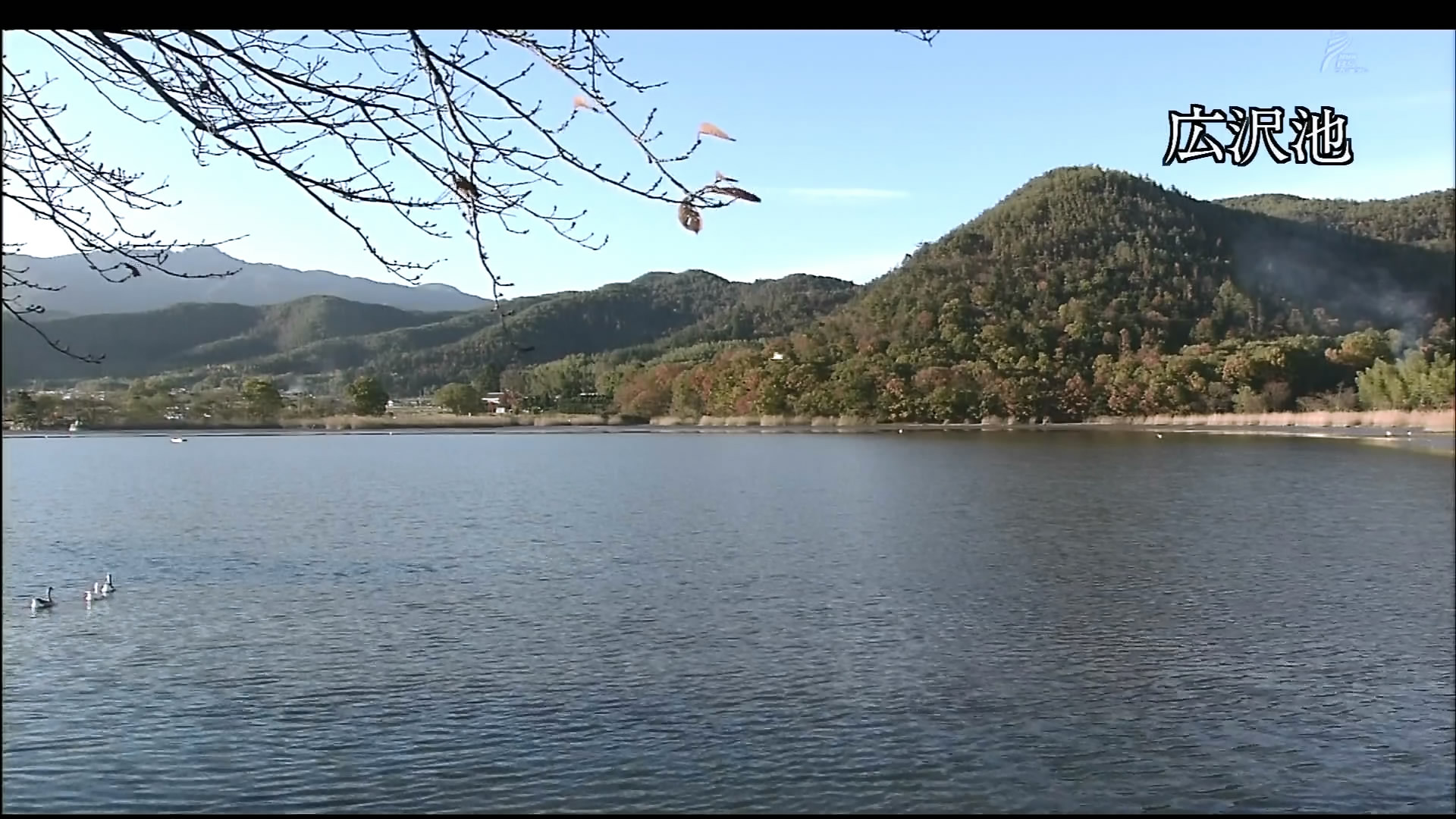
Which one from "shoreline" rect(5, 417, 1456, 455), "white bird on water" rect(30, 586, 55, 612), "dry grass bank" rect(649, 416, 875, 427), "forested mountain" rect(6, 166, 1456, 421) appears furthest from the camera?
"dry grass bank" rect(649, 416, 875, 427)

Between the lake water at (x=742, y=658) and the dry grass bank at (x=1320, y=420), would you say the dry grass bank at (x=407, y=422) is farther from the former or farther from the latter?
the dry grass bank at (x=1320, y=420)

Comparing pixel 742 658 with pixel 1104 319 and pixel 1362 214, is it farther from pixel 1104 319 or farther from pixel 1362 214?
pixel 1104 319

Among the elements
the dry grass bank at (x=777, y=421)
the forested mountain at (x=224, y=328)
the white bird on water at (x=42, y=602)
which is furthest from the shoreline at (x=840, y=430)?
the white bird on water at (x=42, y=602)

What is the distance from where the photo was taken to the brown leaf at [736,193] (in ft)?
5.61

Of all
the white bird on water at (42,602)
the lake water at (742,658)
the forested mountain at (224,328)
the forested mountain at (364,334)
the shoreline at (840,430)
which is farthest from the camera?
the shoreline at (840,430)

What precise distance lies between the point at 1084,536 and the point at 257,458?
78.2 feet

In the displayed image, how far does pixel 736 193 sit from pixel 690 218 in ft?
0.45

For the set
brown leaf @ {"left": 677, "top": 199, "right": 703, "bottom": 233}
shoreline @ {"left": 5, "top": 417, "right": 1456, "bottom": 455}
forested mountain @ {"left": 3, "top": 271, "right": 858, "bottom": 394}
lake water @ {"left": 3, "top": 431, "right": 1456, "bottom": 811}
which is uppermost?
forested mountain @ {"left": 3, "top": 271, "right": 858, "bottom": 394}

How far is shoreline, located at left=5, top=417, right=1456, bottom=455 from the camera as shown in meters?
15.5

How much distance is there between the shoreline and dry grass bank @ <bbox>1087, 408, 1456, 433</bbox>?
5 centimetres

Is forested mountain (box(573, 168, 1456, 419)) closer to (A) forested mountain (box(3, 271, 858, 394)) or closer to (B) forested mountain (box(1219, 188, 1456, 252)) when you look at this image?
(B) forested mountain (box(1219, 188, 1456, 252))

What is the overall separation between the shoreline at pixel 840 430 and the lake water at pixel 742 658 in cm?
120

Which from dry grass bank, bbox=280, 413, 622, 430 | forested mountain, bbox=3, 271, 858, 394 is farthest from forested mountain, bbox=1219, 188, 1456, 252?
dry grass bank, bbox=280, 413, 622, 430

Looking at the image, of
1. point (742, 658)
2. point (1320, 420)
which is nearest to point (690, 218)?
point (742, 658)
